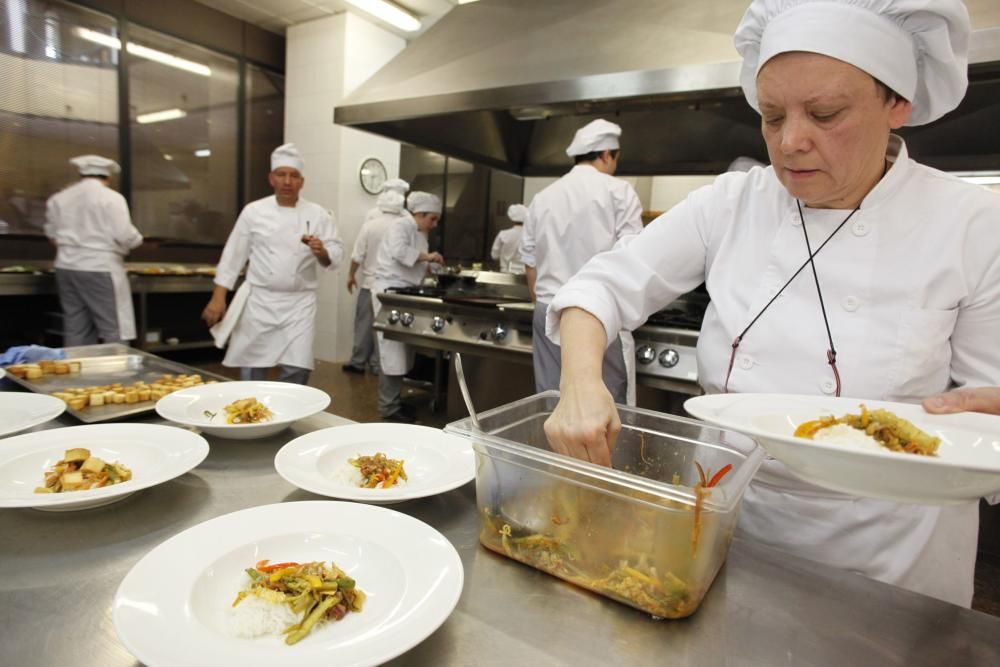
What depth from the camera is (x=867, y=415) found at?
0.70 metres

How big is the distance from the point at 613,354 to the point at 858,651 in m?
1.89

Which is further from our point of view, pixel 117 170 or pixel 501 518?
pixel 117 170

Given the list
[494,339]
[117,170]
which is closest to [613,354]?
[494,339]

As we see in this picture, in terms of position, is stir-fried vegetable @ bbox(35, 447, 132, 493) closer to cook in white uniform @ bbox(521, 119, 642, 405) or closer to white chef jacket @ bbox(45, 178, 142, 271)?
cook in white uniform @ bbox(521, 119, 642, 405)

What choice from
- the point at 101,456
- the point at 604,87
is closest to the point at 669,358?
the point at 604,87

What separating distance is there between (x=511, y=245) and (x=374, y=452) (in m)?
5.72

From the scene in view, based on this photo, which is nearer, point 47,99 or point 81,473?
point 81,473

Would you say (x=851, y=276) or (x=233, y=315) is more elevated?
(x=851, y=276)

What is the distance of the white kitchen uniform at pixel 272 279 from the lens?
3.43 metres

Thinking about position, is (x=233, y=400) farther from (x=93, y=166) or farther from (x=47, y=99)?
(x=47, y=99)

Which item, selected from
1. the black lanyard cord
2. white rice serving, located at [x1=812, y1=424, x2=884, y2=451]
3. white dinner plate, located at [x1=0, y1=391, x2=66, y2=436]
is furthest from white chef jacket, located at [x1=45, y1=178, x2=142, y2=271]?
white rice serving, located at [x1=812, y1=424, x2=884, y2=451]

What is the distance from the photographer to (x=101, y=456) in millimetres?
1018

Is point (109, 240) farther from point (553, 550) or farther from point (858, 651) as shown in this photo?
point (858, 651)

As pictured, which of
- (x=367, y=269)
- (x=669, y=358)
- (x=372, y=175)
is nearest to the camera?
(x=669, y=358)
